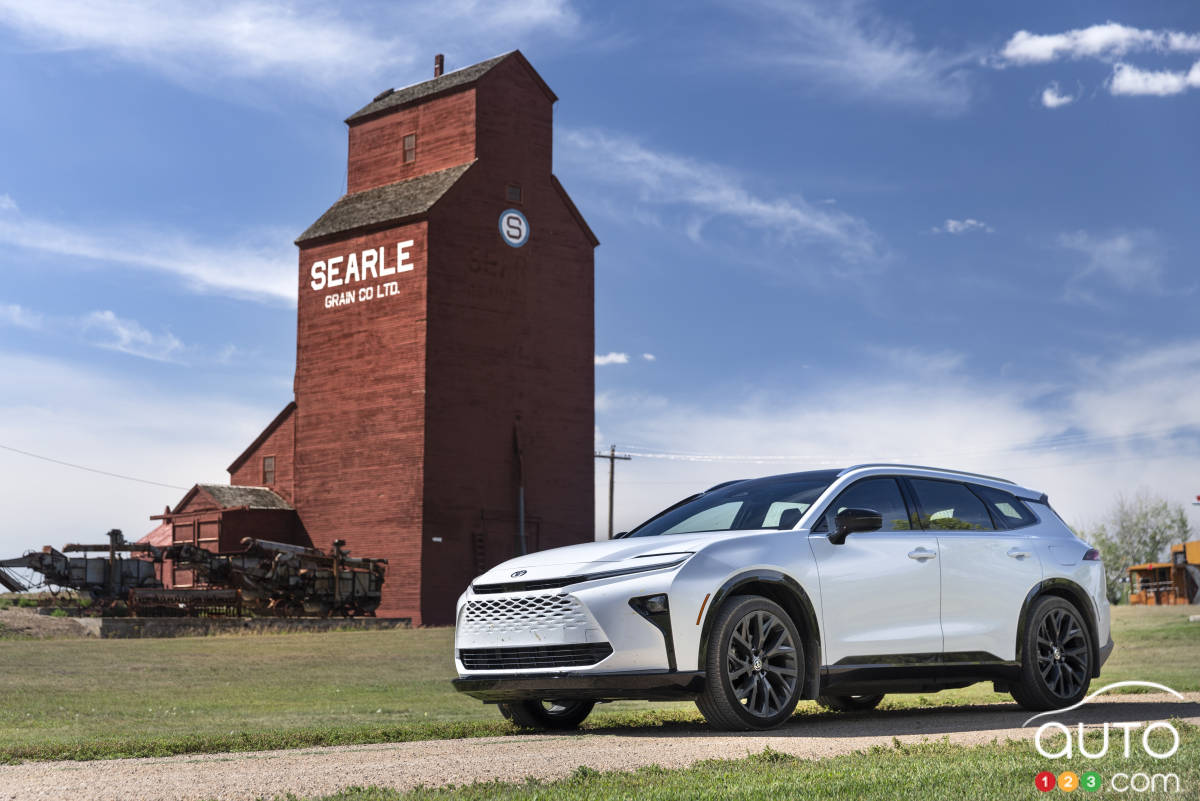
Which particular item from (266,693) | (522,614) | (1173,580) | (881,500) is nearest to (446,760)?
(522,614)

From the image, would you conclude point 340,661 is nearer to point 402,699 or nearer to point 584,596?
point 402,699

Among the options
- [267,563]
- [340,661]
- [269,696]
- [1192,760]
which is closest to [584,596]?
[1192,760]

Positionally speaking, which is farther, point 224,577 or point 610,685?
point 224,577

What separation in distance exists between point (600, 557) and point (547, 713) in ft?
5.36

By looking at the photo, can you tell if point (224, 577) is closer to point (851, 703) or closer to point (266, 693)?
point (266, 693)

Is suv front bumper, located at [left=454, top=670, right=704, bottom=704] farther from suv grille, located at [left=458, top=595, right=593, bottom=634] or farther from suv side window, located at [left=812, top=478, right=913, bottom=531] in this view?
suv side window, located at [left=812, top=478, right=913, bottom=531]

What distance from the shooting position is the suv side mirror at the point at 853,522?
855 centimetres

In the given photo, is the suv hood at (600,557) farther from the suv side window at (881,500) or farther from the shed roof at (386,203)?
the shed roof at (386,203)

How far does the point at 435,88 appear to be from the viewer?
4762 centimetres

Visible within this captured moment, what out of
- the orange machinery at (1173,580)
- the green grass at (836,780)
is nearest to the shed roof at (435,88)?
the orange machinery at (1173,580)

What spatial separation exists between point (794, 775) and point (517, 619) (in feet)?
8.40

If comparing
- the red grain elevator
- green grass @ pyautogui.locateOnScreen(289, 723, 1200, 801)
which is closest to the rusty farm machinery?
the red grain elevator

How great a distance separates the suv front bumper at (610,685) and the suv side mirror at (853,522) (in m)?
1.48

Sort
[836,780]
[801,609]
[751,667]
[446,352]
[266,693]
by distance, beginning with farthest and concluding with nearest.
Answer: [446,352]
[266,693]
[801,609]
[751,667]
[836,780]
